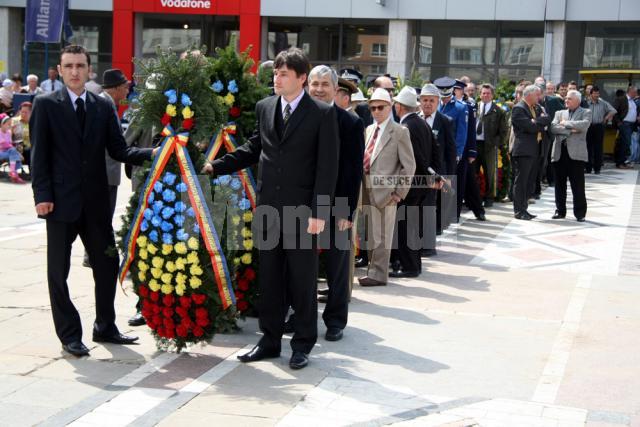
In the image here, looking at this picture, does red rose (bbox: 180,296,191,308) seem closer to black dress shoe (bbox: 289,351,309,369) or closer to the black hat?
black dress shoe (bbox: 289,351,309,369)

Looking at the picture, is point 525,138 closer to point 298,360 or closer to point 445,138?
point 445,138

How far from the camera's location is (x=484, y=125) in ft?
48.4

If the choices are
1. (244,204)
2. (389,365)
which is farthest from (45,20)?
(389,365)

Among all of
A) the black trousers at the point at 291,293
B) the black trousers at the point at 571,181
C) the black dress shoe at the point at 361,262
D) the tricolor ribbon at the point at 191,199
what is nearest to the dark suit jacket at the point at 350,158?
the black trousers at the point at 291,293

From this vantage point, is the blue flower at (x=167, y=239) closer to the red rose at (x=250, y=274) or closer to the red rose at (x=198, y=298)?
the red rose at (x=198, y=298)

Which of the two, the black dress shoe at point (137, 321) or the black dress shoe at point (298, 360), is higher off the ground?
the black dress shoe at point (298, 360)

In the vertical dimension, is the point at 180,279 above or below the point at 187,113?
below

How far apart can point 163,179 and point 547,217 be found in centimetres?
960

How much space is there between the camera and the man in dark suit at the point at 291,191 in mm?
5922

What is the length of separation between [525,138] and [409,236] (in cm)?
487

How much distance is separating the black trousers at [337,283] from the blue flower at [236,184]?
813 millimetres

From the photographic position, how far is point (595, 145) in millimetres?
21656

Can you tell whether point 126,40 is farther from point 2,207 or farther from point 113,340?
point 113,340

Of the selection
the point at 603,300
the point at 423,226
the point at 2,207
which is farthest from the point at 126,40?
the point at 603,300
